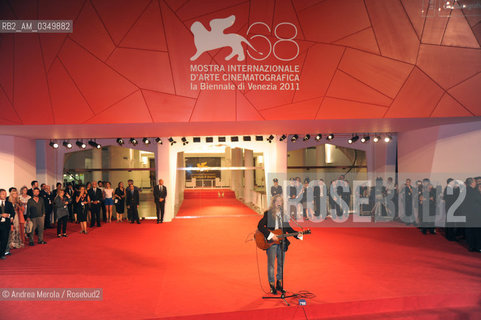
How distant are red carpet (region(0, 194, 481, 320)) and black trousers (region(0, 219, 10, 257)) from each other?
256 millimetres

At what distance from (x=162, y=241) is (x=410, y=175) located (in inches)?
332

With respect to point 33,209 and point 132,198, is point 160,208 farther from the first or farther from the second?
point 33,209

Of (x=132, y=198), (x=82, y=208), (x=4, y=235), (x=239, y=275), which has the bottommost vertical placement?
(x=239, y=275)

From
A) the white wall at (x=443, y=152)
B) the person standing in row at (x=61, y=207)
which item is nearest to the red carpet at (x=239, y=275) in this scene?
the person standing in row at (x=61, y=207)

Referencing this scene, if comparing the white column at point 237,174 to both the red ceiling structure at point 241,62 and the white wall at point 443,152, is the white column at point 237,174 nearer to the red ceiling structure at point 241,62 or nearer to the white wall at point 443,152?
the white wall at point 443,152

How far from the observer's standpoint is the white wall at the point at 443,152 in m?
9.24

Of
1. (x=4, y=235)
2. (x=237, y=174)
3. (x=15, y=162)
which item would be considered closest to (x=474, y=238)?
(x=4, y=235)

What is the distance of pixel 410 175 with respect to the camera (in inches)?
452

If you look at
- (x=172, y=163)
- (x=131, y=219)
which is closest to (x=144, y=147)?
(x=172, y=163)

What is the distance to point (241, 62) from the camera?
8414 millimetres

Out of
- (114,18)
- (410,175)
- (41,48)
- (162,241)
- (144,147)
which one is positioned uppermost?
(114,18)

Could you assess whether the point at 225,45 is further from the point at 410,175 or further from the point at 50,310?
the point at 410,175

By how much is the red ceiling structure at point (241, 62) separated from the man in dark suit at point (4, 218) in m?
2.18

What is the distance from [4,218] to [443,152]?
37.4ft
